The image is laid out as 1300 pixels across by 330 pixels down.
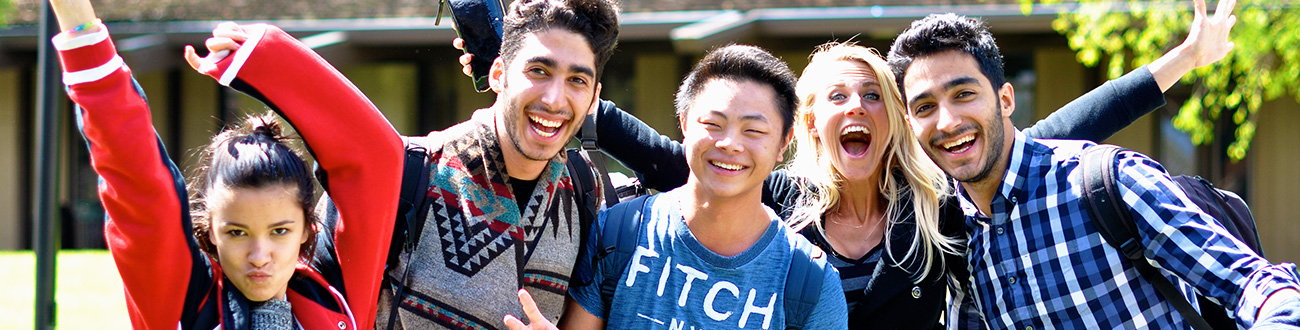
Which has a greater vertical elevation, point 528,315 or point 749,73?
point 749,73

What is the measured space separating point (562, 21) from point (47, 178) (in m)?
2.62

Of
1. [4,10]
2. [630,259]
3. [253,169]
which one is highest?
[4,10]

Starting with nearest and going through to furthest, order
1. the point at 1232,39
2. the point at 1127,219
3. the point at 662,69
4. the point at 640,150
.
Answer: the point at 1127,219 → the point at 640,150 → the point at 1232,39 → the point at 662,69

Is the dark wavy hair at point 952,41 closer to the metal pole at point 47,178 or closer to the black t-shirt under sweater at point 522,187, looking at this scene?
the black t-shirt under sweater at point 522,187

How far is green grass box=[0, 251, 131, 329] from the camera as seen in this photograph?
746 cm

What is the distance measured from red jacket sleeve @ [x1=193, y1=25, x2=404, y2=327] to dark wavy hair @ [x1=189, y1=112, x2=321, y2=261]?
7cm

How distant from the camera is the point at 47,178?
414cm

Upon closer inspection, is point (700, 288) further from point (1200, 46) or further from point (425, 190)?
point (1200, 46)

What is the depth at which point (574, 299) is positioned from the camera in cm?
285

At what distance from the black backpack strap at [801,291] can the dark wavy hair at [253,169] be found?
124 cm

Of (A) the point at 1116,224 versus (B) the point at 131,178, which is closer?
(B) the point at 131,178

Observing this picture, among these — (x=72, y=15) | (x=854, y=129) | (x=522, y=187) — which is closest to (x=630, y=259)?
(x=522, y=187)

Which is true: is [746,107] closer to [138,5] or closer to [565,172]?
[565,172]

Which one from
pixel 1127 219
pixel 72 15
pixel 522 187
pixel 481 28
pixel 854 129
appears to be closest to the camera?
pixel 72 15
